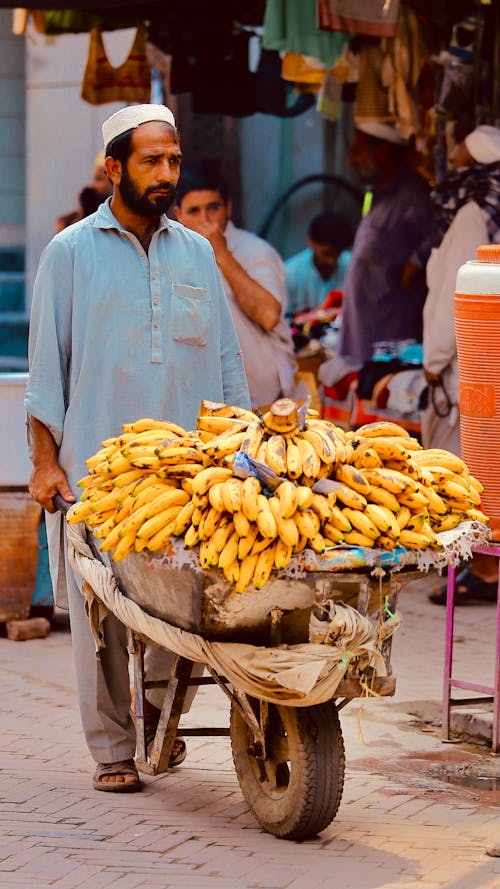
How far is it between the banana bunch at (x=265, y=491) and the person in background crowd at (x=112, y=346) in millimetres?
366

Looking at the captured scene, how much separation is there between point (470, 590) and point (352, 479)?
4094 mm

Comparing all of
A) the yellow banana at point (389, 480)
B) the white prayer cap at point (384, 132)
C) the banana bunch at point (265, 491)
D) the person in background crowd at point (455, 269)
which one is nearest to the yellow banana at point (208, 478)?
the banana bunch at point (265, 491)

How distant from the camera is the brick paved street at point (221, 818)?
14.8ft

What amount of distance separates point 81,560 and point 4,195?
34.2 ft

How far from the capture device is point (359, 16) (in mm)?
8258

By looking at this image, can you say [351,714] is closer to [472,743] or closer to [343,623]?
[472,743]

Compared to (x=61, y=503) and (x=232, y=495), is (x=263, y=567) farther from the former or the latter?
(x=61, y=503)

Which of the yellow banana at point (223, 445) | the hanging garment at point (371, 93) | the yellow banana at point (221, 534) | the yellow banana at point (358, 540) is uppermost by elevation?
the hanging garment at point (371, 93)

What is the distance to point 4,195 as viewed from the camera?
14984mm

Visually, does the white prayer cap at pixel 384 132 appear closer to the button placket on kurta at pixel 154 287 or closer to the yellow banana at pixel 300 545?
the button placket on kurta at pixel 154 287

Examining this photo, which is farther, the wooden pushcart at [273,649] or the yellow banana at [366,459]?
the yellow banana at [366,459]

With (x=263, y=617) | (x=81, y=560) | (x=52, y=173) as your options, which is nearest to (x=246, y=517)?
A: (x=263, y=617)

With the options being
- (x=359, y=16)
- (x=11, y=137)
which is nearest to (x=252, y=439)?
(x=359, y=16)

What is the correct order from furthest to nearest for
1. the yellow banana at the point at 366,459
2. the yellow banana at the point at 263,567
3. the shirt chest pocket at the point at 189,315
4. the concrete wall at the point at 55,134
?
the concrete wall at the point at 55,134 < the shirt chest pocket at the point at 189,315 < the yellow banana at the point at 366,459 < the yellow banana at the point at 263,567
